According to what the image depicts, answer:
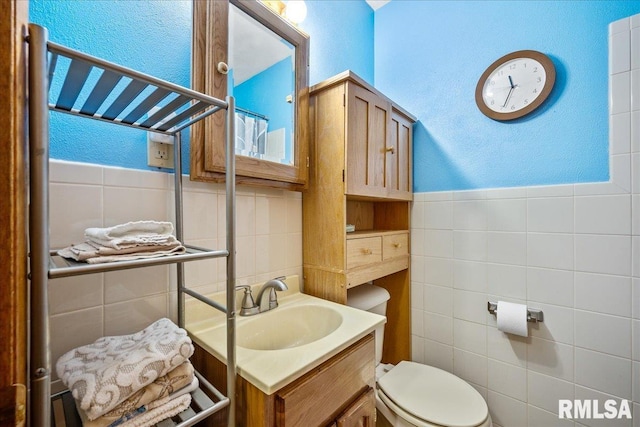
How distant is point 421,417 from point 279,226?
91 centimetres

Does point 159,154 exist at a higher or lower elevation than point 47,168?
higher

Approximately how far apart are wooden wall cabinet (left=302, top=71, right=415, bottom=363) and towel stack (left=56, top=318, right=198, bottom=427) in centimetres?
65

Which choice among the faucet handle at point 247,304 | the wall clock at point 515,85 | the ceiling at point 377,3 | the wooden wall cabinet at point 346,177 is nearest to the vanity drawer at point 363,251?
the wooden wall cabinet at point 346,177

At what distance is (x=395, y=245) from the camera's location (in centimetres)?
145

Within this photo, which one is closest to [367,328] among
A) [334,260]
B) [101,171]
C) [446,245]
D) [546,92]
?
[334,260]

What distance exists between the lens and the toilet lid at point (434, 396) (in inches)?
38.3

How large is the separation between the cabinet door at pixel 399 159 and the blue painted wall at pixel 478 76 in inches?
3.3

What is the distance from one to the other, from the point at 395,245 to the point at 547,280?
0.67 metres

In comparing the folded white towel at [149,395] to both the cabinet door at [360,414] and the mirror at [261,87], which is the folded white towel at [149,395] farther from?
the mirror at [261,87]

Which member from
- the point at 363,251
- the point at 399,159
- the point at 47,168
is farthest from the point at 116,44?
the point at 399,159

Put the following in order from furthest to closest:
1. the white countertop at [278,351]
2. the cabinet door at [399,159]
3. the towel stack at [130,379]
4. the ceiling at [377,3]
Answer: the ceiling at [377,3] → the cabinet door at [399,159] → the white countertop at [278,351] → the towel stack at [130,379]

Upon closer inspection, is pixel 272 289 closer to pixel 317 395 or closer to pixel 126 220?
pixel 317 395

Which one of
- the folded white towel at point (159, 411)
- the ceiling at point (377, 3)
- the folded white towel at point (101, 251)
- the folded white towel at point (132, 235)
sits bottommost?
the folded white towel at point (159, 411)

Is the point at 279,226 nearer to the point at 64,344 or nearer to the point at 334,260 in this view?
the point at 334,260
